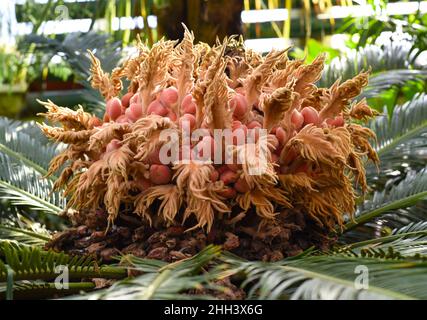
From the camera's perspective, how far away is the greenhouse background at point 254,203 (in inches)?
42.6

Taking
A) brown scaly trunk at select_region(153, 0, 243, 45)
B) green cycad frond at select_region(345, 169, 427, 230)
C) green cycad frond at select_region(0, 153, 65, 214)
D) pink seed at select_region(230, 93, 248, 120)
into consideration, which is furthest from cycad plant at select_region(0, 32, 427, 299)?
brown scaly trunk at select_region(153, 0, 243, 45)

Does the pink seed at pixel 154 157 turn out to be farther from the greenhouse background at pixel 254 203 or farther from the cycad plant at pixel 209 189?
the greenhouse background at pixel 254 203

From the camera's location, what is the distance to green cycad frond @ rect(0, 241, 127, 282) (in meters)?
1.19

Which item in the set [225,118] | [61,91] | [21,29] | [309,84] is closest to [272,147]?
[225,118]

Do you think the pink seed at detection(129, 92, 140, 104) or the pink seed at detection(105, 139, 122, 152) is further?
A: the pink seed at detection(129, 92, 140, 104)

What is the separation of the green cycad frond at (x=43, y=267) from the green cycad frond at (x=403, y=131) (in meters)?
0.98

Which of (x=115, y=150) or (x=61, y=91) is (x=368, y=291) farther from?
(x=61, y=91)

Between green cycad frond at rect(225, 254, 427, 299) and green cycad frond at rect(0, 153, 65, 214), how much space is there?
0.77 meters

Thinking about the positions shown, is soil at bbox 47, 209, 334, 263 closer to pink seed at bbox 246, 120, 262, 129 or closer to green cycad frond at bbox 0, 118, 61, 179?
pink seed at bbox 246, 120, 262, 129

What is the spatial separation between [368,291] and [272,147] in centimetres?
43

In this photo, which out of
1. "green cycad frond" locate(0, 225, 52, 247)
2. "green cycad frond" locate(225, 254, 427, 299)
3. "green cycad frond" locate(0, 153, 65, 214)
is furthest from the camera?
"green cycad frond" locate(0, 153, 65, 214)

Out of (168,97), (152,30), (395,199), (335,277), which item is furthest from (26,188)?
(152,30)

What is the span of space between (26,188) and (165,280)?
3.06 ft

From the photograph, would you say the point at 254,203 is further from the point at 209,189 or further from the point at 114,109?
the point at 114,109
